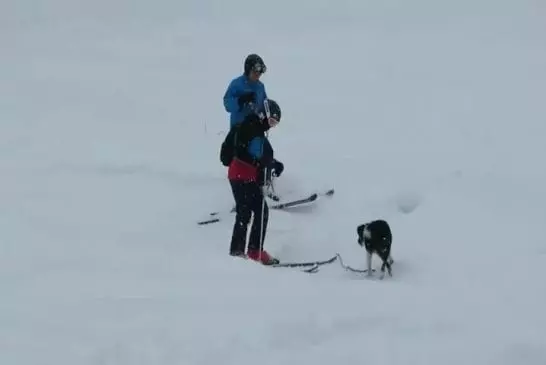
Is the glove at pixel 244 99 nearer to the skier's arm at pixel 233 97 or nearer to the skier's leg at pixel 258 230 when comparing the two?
the skier's arm at pixel 233 97

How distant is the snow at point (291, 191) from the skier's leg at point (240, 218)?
0.40 metres

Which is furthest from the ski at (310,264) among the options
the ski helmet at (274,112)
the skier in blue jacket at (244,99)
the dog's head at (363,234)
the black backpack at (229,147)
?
the ski helmet at (274,112)

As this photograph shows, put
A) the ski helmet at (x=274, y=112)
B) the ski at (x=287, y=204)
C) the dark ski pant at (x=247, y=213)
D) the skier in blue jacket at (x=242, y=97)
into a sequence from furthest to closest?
the ski at (x=287, y=204) → the skier in blue jacket at (x=242, y=97) → the dark ski pant at (x=247, y=213) → the ski helmet at (x=274, y=112)

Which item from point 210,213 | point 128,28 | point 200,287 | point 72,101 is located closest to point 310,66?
point 72,101

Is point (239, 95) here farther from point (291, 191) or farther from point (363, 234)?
point (291, 191)

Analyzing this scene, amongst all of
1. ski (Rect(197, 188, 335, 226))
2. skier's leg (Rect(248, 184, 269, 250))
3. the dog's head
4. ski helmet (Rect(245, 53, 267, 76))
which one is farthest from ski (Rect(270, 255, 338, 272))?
ski helmet (Rect(245, 53, 267, 76))

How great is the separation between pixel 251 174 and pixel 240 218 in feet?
1.41

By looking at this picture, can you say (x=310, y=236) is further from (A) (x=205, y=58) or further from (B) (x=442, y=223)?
(A) (x=205, y=58)

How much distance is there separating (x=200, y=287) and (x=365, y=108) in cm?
857

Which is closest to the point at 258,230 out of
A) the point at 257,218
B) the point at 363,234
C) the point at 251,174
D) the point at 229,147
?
the point at 257,218

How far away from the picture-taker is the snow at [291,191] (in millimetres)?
4926

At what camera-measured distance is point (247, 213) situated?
7164 mm

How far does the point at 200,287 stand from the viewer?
5.77 meters

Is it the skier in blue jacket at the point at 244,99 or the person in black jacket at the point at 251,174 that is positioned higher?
the skier in blue jacket at the point at 244,99
